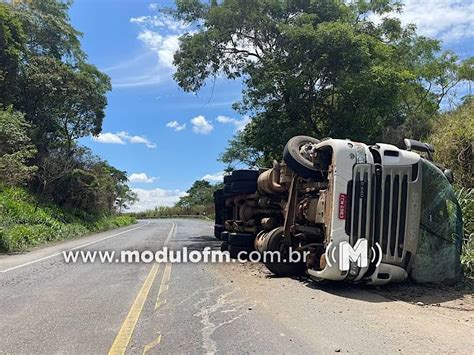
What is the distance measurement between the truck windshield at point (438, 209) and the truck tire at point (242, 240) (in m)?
4.72

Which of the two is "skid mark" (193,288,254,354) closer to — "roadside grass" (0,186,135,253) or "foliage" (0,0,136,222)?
"roadside grass" (0,186,135,253)

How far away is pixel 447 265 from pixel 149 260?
762 cm

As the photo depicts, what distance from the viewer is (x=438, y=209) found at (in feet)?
24.3

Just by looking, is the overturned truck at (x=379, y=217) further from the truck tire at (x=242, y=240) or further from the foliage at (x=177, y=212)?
the foliage at (x=177, y=212)

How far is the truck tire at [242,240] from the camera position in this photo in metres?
11.1

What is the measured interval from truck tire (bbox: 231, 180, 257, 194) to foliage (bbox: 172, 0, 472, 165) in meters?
6.03

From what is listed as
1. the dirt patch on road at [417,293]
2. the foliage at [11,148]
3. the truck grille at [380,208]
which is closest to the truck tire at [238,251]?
the dirt patch on road at [417,293]

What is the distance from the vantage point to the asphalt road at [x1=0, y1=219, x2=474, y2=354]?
15.5 feet

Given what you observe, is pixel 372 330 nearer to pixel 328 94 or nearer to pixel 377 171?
pixel 377 171

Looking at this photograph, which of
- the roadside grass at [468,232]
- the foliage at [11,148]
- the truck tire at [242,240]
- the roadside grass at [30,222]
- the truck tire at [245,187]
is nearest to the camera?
the roadside grass at [468,232]

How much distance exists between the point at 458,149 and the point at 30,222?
1988 cm

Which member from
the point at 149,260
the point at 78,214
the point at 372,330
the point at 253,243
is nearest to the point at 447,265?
the point at 372,330

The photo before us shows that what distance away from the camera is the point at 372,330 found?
5.15m

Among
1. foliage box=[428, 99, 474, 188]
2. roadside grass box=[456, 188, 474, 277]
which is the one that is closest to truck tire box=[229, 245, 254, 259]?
roadside grass box=[456, 188, 474, 277]
